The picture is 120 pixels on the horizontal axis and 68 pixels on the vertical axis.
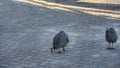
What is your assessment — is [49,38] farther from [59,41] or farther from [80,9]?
[80,9]

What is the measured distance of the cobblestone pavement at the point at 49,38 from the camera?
1248 centimetres

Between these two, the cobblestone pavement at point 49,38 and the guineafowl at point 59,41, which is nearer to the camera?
the cobblestone pavement at point 49,38

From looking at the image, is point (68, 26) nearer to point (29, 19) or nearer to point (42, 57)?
point (29, 19)

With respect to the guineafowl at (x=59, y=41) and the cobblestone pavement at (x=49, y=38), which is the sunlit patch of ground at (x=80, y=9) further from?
the guineafowl at (x=59, y=41)

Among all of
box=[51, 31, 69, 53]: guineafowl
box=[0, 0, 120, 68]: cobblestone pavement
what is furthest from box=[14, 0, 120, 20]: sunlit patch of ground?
box=[51, 31, 69, 53]: guineafowl

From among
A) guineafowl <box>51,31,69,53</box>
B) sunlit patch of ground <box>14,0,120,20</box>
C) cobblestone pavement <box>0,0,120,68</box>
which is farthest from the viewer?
sunlit patch of ground <box>14,0,120,20</box>

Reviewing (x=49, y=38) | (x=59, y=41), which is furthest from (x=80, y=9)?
(x=59, y=41)

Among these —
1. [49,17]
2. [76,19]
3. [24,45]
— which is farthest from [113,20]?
[24,45]

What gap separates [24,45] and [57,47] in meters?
2.44

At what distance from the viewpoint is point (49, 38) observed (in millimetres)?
15594

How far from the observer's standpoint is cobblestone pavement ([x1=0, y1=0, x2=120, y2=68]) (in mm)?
12484

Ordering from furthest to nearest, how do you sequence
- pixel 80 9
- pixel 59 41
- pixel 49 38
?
1. pixel 80 9
2. pixel 49 38
3. pixel 59 41

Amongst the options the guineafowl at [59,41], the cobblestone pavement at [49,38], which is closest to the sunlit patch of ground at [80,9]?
the cobblestone pavement at [49,38]

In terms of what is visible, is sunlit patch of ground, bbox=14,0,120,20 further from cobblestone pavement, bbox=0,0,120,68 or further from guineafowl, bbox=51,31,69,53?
guineafowl, bbox=51,31,69,53
